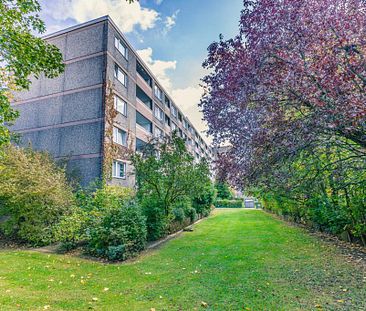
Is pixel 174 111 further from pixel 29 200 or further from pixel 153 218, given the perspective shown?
pixel 29 200

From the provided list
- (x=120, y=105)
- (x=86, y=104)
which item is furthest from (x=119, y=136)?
(x=86, y=104)

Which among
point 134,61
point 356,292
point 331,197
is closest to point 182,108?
point 134,61

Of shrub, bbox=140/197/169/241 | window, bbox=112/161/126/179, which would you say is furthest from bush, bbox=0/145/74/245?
window, bbox=112/161/126/179

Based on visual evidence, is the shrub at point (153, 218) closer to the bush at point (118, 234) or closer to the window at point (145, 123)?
the bush at point (118, 234)

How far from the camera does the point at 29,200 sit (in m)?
10.6

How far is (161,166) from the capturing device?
1221 cm

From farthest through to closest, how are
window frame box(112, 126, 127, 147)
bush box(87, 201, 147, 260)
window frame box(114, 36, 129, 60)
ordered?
window frame box(114, 36, 129, 60), window frame box(112, 126, 127, 147), bush box(87, 201, 147, 260)

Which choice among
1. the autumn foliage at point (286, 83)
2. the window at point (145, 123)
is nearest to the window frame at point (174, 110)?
the window at point (145, 123)

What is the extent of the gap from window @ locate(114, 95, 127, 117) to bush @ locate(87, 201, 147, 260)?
422 inches

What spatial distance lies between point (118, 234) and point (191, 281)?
3.81 meters

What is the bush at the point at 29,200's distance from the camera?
10.4 meters

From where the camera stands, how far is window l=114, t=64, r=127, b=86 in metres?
18.9

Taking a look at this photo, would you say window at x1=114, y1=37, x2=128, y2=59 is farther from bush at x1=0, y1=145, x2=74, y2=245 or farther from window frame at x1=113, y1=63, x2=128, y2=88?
bush at x1=0, y1=145, x2=74, y2=245

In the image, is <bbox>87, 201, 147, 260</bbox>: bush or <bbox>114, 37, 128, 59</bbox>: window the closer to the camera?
<bbox>87, 201, 147, 260</bbox>: bush
